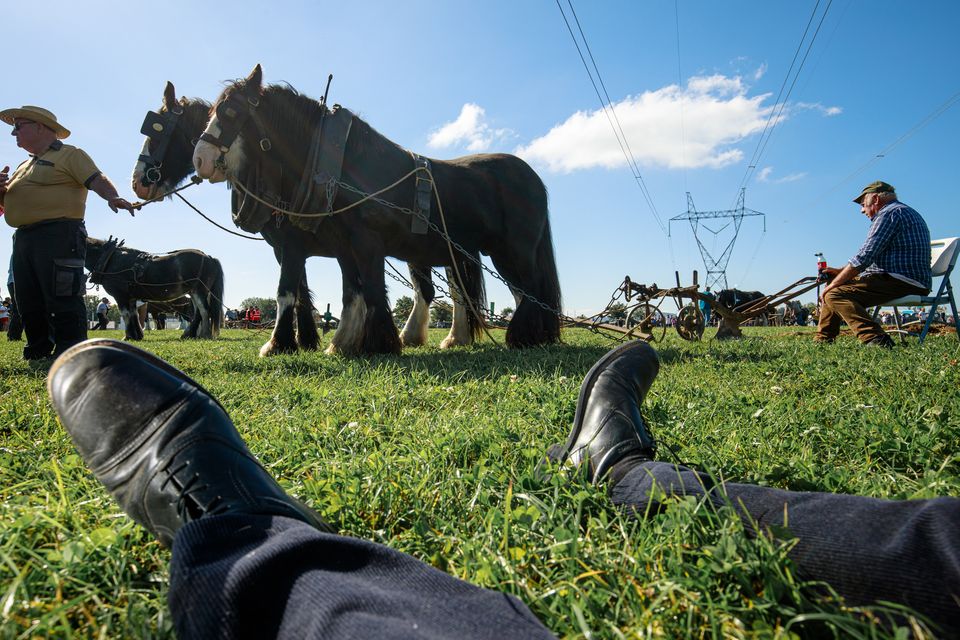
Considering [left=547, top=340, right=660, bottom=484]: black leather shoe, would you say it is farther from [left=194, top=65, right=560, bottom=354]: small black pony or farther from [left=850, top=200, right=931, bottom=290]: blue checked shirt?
[left=850, top=200, right=931, bottom=290]: blue checked shirt

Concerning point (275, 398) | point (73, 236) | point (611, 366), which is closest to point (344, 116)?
point (73, 236)

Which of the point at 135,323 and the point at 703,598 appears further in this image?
the point at 135,323

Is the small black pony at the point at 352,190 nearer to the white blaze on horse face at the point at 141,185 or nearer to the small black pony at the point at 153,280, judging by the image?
the white blaze on horse face at the point at 141,185

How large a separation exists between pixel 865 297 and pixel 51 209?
27.6 ft

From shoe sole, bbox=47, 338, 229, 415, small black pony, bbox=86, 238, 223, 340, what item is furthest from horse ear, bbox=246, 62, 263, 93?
small black pony, bbox=86, 238, 223, 340

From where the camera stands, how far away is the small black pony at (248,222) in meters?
5.32

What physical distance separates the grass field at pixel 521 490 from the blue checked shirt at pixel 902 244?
2.99 meters

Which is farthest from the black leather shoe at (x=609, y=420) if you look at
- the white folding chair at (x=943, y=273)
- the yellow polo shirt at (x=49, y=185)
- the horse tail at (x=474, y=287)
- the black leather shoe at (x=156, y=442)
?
the white folding chair at (x=943, y=273)

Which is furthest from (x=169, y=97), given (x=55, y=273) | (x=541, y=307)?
(x=541, y=307)

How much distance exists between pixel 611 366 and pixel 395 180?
3.98m

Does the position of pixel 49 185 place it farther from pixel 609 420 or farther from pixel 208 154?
pixel 609 420

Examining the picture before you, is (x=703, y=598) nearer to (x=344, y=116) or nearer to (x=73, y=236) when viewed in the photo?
(x=344, y=116)

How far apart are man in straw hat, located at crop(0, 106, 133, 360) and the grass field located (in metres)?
1.92

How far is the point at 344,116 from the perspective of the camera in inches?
193
